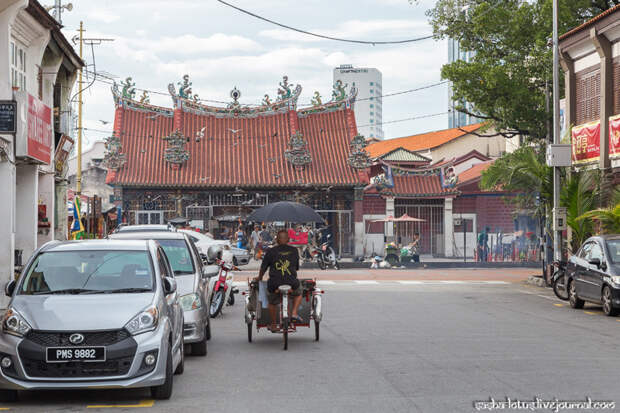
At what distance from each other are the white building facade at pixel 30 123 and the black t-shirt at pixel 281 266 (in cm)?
758

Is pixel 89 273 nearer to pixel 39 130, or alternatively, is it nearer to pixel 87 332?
pixel 87 332

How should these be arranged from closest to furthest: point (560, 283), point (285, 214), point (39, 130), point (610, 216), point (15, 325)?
point (15, 325), point (39, 130), point (560, 283), point (610, 216), point (285, 214)

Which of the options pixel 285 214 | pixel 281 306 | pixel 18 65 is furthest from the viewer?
pixel 285 214

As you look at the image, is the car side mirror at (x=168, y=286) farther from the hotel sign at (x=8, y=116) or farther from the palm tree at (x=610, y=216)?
the palm tree at (x=610, y=216)

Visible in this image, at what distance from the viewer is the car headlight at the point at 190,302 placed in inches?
487

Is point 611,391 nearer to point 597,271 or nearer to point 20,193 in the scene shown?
point 597,271

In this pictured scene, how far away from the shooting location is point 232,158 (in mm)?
48375

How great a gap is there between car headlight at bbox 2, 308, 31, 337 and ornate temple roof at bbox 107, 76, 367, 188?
36779mm

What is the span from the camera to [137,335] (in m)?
9.00

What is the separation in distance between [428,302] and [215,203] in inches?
1038

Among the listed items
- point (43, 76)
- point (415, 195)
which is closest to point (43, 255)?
point (43, 76)

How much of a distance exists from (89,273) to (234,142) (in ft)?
131

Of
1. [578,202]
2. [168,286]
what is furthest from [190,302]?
[578,202]

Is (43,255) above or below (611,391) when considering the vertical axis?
above
